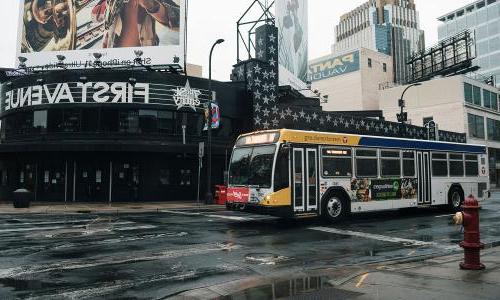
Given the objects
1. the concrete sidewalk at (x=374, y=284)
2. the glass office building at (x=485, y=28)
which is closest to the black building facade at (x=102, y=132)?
the concrete sidewalk at (x=374, y=284)

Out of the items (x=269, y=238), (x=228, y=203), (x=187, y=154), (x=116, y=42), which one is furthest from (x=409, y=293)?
(x=116, y=42)

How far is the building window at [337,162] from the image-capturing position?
15258 mm

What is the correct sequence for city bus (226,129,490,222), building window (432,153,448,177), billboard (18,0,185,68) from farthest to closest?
billboard (18,0,185,68)
building window (432,153,448,177)
city bus (226,129,490,222)

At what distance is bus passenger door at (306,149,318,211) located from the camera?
14.7 m

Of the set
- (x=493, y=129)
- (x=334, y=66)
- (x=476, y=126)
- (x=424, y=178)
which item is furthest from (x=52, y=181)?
(x=334, y=66)

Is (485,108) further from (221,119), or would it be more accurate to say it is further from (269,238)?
(269,238)

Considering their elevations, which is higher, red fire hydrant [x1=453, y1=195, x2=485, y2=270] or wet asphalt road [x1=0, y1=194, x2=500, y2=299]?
red fire hydrant [x1=453, y1=195, x2=485, y2=270]

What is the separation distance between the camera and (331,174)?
15320mm

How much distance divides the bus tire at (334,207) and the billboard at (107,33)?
19.2 metres

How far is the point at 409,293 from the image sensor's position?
5.98 meters

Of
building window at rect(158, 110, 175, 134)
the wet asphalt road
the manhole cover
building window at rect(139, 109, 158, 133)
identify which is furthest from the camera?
building window at rect(158, 110, 175, 134)

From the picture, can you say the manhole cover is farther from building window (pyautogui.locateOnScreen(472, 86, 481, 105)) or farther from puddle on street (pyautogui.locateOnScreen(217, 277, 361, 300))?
building window (pyautogui.locateOnScreen(472, 86, 481, 105))

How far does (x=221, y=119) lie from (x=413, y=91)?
40.7 m

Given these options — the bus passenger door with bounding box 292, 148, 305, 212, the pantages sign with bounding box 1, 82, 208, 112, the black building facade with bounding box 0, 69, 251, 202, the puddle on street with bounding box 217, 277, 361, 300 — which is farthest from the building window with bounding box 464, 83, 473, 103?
the puddle on street with bounding box 217, 277, 361, 300
